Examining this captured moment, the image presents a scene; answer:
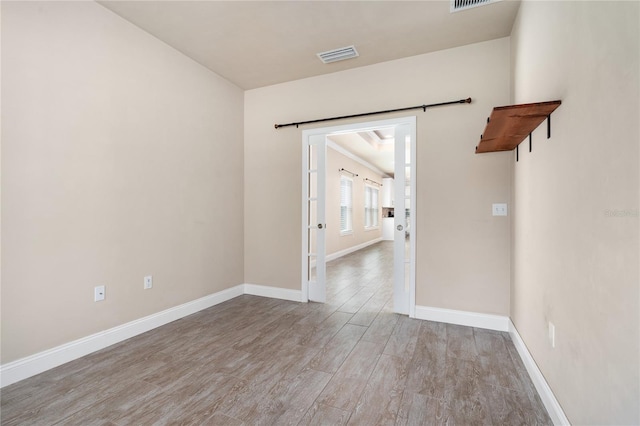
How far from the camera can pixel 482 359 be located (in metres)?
2.33

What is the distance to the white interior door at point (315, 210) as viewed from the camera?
375cm

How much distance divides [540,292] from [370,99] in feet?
8.29

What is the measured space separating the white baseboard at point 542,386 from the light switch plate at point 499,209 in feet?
3.55

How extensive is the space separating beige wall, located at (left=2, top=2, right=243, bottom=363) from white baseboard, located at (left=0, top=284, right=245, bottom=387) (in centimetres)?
6

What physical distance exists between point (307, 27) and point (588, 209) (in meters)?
2.57

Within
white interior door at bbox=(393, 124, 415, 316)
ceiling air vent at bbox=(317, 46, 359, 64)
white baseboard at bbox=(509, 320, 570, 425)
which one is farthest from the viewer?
white interior door at bbox=(393, 124, 415, 316)

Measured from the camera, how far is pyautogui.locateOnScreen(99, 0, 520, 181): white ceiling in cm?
247

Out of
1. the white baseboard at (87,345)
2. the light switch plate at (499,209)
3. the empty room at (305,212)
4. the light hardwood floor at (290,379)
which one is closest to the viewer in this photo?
the empty room at (305,212)

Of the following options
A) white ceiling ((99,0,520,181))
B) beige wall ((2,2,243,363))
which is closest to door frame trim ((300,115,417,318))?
white ceiling ((99,0,520,181))

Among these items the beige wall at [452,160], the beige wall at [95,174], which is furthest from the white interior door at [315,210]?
the beige wall at [95,174]

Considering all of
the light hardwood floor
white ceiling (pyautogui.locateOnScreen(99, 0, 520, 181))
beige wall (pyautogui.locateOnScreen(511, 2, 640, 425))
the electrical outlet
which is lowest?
the light hardwood floor

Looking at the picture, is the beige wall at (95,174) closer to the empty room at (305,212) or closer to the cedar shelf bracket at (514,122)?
the empty room at (305,212)

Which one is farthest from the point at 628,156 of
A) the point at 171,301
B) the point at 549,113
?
the point at 171,301

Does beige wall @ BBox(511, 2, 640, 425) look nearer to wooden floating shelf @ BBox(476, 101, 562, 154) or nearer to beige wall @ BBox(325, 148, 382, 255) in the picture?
wooden floating shelf @ BBox(476, 101, 562, 154)
